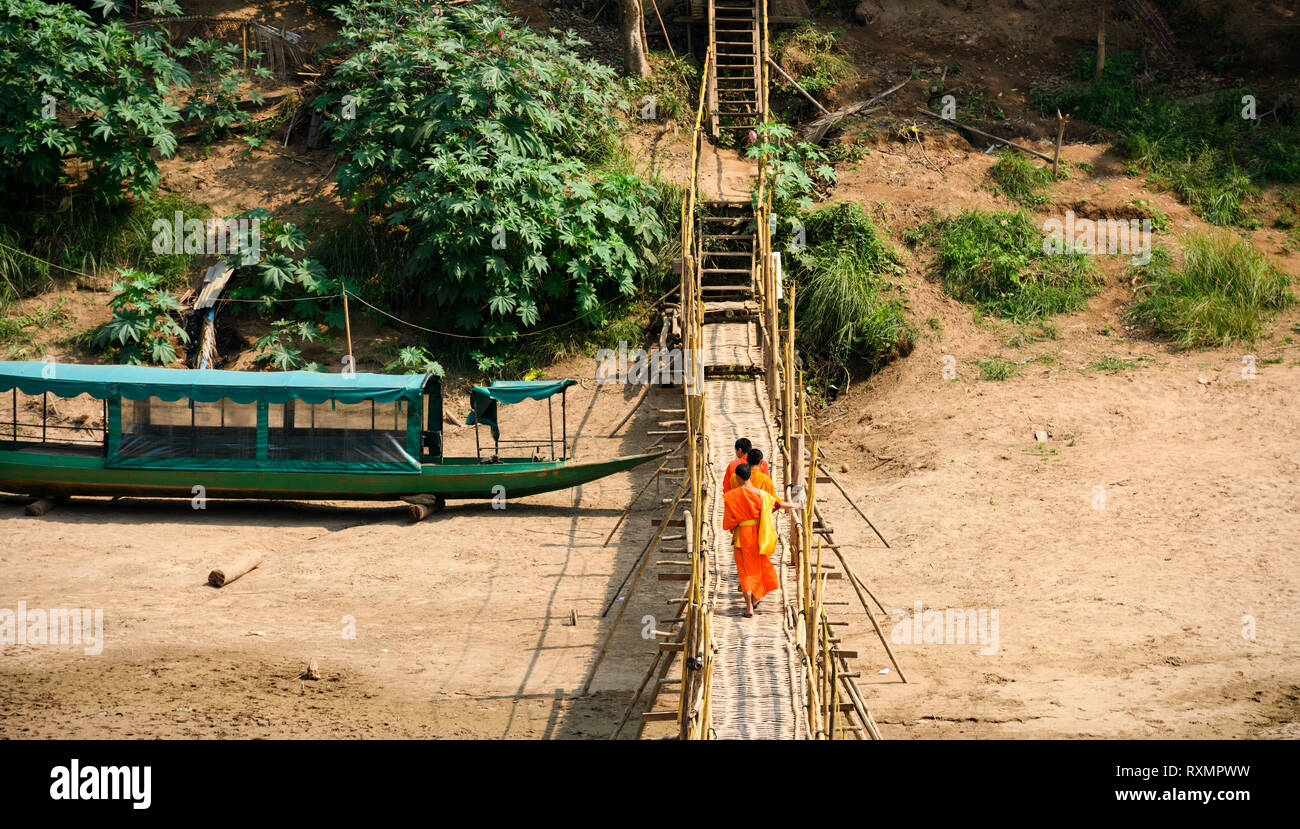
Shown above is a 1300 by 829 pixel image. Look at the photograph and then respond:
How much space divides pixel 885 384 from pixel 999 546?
4981mm

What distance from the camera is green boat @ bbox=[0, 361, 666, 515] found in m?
16.3

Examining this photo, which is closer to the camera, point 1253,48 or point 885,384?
point 885,384

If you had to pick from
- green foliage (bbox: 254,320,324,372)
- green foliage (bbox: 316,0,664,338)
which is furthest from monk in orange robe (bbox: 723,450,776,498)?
green foliage (bbox: 254,320,324,372)

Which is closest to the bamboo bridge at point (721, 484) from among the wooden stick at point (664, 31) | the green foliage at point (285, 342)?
the wooden stick at point (664, 31)

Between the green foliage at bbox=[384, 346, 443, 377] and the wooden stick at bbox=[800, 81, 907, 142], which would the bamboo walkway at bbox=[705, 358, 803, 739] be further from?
the wooden stick at bbox=[800, 81, 907, 142]

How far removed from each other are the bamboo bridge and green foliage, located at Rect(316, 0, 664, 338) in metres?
1.62

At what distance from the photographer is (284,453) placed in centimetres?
1650

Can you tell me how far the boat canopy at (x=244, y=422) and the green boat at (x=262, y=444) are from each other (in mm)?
14

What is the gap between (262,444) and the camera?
16.4 metres

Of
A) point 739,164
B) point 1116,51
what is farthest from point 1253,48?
point 739,164

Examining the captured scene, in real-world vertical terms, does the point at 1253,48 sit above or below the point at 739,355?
above

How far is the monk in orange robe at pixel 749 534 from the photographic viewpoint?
1043 centimetres

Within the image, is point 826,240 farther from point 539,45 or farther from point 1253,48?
point 1253,48

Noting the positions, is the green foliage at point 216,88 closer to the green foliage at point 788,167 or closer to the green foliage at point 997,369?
the green foliage at point 788,167
